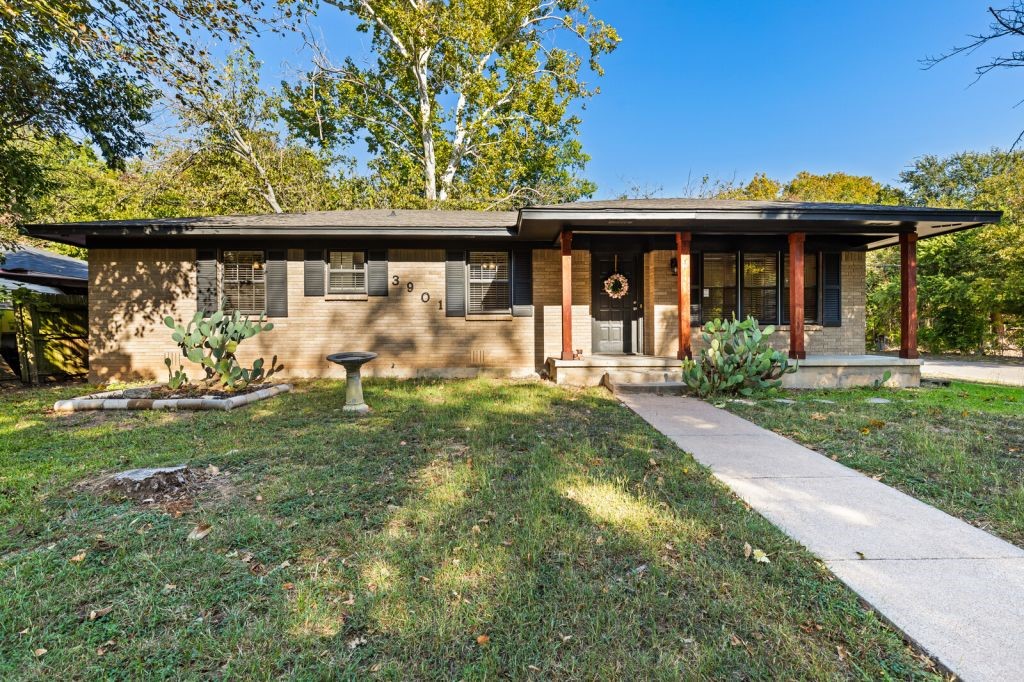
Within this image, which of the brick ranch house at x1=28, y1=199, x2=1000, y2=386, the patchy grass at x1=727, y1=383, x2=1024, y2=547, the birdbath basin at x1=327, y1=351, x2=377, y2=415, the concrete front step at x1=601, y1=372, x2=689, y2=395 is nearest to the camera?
the patchy grass at x1=727, y1=383, x2=1024, y2=547

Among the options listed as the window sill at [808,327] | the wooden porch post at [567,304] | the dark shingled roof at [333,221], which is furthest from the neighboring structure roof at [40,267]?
the window sill at [808,327]

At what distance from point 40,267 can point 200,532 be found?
13.6 metres

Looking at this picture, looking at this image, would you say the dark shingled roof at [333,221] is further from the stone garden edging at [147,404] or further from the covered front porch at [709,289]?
the stone garden edging at [147,404]

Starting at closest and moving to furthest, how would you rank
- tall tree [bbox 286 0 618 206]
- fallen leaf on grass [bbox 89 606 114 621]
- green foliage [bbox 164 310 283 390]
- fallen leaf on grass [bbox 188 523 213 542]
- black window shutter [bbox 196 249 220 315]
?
fallen leaf on grass [bbox 89 606 114 621]
fallen leaf on grass [bbox 188 523 213 542]
green foliage [bbox 164 310 283 390]
black window shutter [bbox 196 249 220 315]
tall tree [bbox 286 0 618 206]

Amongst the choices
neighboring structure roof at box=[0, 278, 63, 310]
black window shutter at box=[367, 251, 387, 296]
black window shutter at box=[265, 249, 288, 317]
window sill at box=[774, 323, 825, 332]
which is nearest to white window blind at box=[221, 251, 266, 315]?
black window shutter at box=[265, 249, 288, 317]

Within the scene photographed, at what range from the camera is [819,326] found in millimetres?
8828

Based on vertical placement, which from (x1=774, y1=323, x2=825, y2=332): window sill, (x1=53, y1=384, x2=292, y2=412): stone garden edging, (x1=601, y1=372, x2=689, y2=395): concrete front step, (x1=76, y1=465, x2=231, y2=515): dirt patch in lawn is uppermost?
(x1=774, y1=323, x2=825, y2=332): window sill

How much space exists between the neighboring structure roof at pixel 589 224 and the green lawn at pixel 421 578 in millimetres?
4552

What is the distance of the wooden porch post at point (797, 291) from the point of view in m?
7.48

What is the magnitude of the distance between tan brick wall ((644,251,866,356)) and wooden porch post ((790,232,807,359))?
1251 millimetres

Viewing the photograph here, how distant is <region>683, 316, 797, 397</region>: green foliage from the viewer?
6.47 meters

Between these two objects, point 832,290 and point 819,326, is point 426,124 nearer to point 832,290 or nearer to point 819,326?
point 832,290

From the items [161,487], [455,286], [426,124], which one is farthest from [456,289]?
[426,124]

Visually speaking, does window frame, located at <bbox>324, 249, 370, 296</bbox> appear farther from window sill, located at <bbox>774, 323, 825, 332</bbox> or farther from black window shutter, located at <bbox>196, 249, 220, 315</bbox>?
window sill, located at <bbox>774, 323, 825, 332</bbox>
